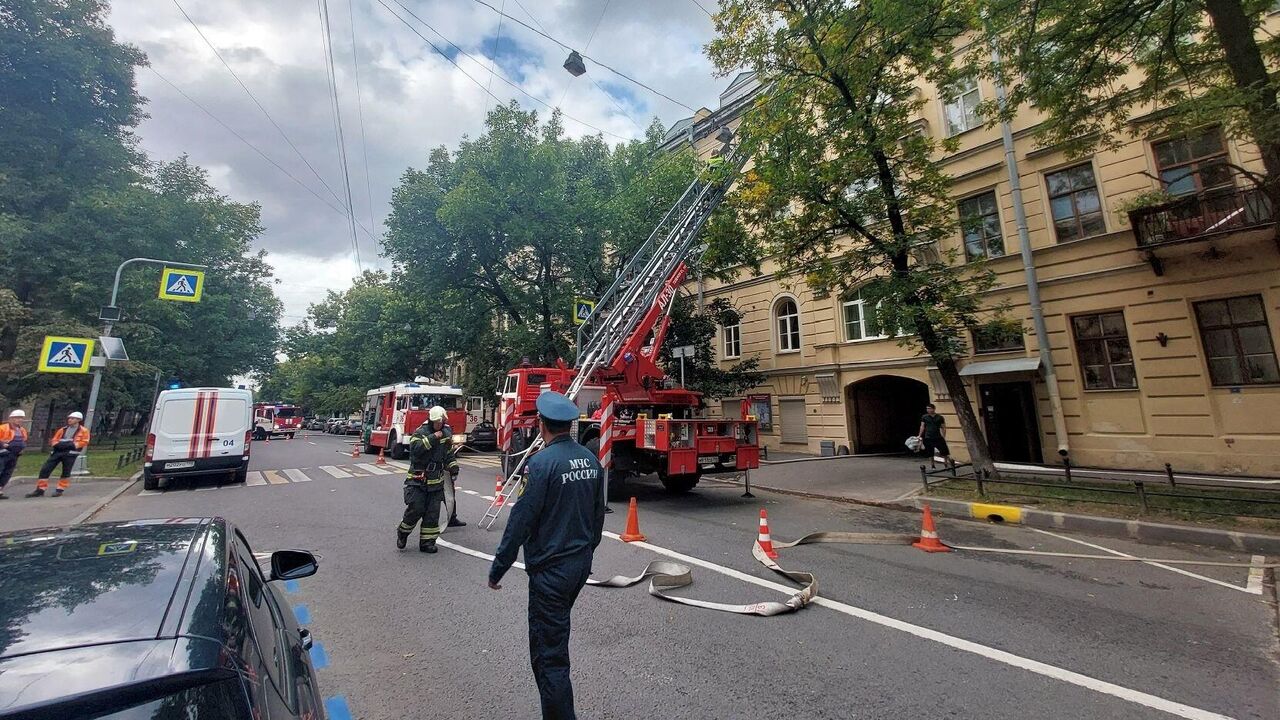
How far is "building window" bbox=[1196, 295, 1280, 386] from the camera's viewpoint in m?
10.8

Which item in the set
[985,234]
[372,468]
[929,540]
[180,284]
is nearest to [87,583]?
[929,540]

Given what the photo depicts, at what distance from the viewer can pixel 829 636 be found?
408 centimetres

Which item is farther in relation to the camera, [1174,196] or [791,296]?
[791,296]

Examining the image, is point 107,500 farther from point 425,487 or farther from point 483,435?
point 483,435

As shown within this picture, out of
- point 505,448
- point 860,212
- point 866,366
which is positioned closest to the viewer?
point 860,212

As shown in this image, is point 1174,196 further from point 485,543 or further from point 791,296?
point 485,543

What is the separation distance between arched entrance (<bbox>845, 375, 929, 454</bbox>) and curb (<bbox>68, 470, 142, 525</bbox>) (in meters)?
18.8

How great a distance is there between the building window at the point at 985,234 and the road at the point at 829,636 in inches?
396

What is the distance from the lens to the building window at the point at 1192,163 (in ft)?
36.8

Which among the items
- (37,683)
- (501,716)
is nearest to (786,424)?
(501,716)

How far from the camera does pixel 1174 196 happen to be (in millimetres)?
11586

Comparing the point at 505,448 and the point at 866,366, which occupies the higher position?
the point at 866,366

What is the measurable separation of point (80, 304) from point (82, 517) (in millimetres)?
16557

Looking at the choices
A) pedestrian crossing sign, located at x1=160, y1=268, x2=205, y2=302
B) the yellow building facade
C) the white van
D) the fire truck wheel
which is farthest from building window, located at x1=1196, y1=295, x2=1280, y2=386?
pedestrian crossing sign, located at x1=160, y1=268, x2=205, y2=302
